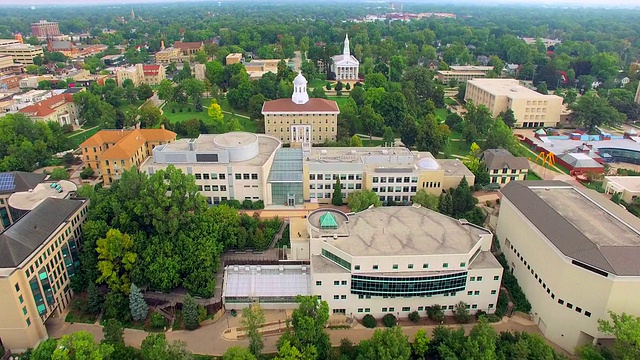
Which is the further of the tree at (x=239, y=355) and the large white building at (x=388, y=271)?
the large white building at (x=388, y=271)

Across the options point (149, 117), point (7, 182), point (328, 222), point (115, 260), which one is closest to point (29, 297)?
point (115, 260)

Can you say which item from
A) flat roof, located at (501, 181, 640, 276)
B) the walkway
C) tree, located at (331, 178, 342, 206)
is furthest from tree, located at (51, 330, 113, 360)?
flat roof, located at (501, 181, 640, 276)

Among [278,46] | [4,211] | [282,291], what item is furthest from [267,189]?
[278,46]

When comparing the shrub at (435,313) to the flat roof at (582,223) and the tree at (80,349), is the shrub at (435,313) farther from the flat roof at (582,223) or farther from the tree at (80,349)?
the tree at (80,349)

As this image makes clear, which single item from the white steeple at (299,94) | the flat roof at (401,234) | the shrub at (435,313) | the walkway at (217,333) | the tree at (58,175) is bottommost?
the walkway at (217,333)

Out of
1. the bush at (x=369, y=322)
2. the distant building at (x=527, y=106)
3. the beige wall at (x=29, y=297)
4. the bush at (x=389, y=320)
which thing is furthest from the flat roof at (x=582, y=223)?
the distant building at (x=527, y=106)

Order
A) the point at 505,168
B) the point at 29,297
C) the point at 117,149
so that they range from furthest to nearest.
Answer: the point at 505,168, the point at 117,149, the point at 29,297

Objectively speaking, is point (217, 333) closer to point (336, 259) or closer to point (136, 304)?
point (136, 304)

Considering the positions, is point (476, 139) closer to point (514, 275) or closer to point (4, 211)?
point (514, 275)
